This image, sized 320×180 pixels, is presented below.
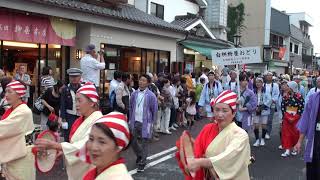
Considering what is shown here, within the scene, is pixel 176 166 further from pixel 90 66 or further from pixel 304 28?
pixel 304 28

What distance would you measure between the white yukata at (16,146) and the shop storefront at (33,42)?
741cm

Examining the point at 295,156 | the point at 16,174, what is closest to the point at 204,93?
the point at 295,156

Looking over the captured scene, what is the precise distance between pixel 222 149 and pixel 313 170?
2258mm

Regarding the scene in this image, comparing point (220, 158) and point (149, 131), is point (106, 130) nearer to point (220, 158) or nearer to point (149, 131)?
point (220, 158)

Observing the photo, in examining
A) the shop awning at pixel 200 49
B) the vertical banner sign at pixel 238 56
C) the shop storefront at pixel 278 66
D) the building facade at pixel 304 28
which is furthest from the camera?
the building facade at pixel 304 28

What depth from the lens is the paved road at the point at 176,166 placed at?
791 centimetres

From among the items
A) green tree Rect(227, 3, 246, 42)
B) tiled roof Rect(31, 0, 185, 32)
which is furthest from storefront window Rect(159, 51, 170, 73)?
green tree Rect(227, 3, 246, 42)

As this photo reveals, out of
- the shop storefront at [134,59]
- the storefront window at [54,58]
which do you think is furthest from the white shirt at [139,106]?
the shop storefront at [134,59]

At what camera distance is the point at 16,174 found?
5.25 m

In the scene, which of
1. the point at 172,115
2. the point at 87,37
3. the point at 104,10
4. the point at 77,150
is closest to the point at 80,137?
the point at 77,150

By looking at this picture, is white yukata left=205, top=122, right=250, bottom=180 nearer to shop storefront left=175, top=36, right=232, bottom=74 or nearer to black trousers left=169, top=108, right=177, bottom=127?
black trousers left=169, top=108, right=177, bottom=127

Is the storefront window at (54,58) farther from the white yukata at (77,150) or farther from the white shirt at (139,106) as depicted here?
the white yukata at (77,150)

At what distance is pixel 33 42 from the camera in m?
13.1

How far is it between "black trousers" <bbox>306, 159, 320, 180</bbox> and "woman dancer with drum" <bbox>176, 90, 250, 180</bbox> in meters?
1.96
